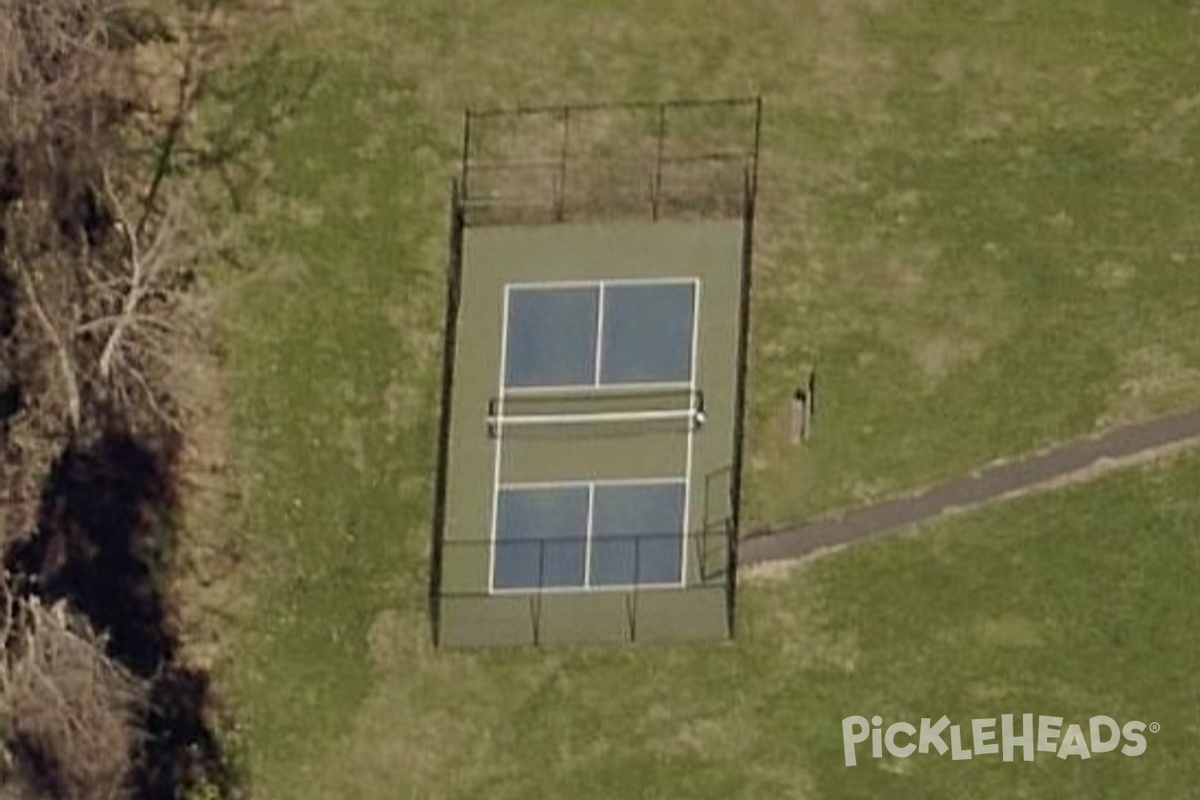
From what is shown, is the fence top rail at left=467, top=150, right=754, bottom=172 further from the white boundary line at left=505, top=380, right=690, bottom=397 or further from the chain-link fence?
the white boundary line at left=505, top=380, right=690, bottom=397

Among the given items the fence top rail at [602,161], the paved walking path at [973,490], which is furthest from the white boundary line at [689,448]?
the fence top rail at [602,161]

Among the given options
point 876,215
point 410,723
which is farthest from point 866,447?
point 410,723

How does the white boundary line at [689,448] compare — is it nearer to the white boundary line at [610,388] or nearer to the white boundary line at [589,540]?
the white boundary line at [610,388]

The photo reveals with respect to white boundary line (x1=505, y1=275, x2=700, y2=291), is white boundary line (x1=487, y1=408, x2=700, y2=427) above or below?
below

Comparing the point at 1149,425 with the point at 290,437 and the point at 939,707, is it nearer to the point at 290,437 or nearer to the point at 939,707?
the point at 939,707

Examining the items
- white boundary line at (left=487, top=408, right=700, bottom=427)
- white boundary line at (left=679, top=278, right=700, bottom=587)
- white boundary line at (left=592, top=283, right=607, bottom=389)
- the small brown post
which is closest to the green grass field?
the small brown post

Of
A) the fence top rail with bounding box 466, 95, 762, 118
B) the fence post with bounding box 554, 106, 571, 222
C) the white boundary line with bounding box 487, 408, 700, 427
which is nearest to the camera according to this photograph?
the white boundary line with bounding box 487, 408, 700, 427

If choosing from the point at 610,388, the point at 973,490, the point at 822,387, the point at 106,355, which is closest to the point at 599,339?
the point at 610,388
